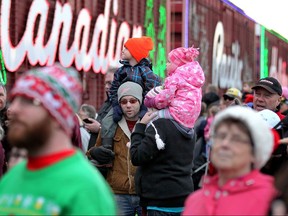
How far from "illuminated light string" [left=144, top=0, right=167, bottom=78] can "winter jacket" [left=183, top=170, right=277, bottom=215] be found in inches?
570

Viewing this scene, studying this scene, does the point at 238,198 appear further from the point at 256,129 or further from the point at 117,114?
the point at 117,114

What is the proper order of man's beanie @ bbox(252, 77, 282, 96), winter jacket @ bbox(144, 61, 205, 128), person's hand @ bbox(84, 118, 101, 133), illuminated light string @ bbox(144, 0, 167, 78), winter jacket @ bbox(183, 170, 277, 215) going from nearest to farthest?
winter jacket @ bbox(183, 170, 277, 215) → winter jacket @ bbox(144, 61, 205, 128) → man's beanie @ bbox(252, 77, 282, 96) → person's hand @ bbox(84, 118, 101, 133) → illuminated light string @ bbox(144, 0, 167, 78)

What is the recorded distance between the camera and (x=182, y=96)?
237 inches

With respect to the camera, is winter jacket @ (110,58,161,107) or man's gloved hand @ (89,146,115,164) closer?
man's gloved hand @ (89,146,115,164)

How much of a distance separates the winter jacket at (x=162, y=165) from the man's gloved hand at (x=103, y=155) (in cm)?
43

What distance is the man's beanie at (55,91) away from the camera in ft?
10.2

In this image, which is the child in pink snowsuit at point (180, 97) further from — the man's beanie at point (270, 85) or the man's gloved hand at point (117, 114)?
the man's beanie at point (270, 85)

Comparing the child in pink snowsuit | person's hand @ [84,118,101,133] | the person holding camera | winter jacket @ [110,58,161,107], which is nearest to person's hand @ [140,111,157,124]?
the child in pink snowsuit

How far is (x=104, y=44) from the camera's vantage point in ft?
49.4

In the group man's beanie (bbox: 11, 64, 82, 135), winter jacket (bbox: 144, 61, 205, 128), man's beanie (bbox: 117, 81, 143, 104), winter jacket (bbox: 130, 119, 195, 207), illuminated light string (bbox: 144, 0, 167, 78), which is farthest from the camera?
illuminated light string (bbox: 144, 0, 167, 78)

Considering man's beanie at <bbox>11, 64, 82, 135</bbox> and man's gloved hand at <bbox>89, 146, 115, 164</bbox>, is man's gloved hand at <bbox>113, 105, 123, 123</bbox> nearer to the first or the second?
Result: man's gloved hand at <bbox>89, 146, 115, 164</bbox>

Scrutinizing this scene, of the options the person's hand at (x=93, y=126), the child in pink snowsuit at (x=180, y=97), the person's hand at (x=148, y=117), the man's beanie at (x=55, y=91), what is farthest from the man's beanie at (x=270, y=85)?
the man's beanie at (x=55, y=91)

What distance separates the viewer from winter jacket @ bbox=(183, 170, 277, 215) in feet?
11.1

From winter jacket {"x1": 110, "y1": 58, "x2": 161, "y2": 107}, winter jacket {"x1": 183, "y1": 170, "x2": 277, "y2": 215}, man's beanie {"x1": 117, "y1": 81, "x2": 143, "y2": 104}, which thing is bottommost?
winter jacket {"x1": 183, "y1": 170, "x2": 277, "y2": 215}
